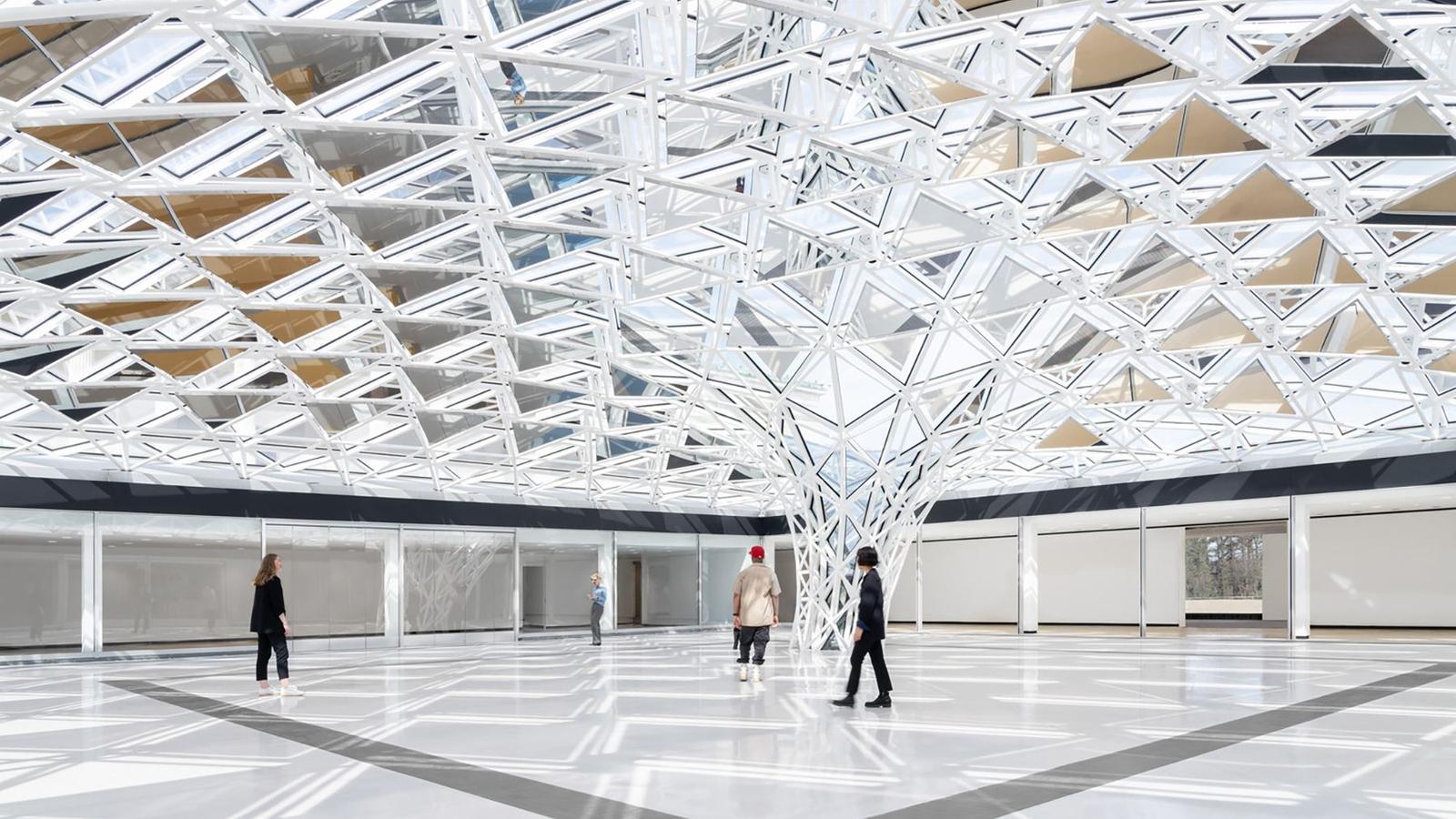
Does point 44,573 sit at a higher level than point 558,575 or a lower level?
higher

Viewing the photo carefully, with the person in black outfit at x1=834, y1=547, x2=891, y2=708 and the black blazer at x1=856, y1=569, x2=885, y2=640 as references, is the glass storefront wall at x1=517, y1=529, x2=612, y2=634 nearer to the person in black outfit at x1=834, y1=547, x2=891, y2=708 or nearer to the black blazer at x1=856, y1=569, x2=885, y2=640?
the person in black outfit at x1=834, y1=547, x2=891, y2=708

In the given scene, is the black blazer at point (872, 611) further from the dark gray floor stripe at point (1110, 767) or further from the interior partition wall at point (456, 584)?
the interior partition wall at point (456, 584)

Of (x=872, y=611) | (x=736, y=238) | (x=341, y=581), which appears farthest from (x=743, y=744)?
(x=341, y=581)

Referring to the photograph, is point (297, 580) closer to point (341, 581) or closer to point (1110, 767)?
point (341, 581)

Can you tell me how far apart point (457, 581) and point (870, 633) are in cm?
2963

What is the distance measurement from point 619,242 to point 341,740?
35.3 feet

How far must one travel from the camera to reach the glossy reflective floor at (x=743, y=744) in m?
8.52

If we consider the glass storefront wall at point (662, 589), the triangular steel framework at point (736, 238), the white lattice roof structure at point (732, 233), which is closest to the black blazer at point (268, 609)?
the white lattice roof structure at point (732, 233)

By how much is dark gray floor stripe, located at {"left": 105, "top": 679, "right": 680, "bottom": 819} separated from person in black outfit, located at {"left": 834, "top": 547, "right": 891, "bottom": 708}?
598 cm

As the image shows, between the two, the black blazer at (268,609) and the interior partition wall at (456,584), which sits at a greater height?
the black blazer at (268,609)

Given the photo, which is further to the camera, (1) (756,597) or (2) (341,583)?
(2) (341,583)

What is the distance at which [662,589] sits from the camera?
162 ft

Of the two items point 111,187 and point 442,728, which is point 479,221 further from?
point 442,728

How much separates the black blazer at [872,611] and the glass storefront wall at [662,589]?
33.9 meters
